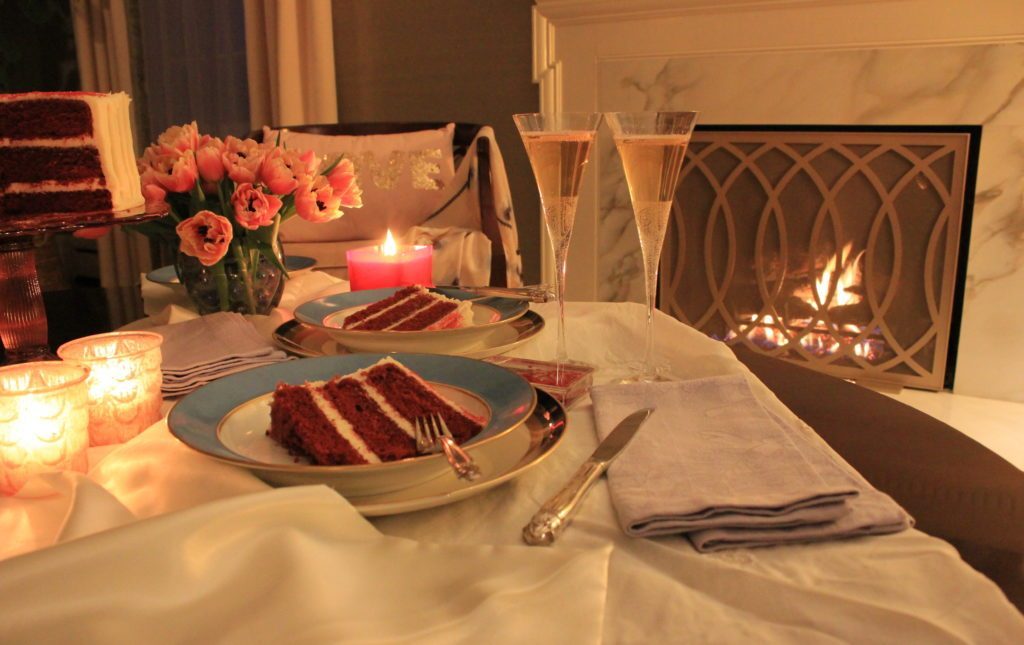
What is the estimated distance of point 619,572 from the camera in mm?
599

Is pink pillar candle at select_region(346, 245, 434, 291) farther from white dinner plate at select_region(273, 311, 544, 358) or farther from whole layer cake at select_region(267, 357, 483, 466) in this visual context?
whole layer cake at select_region(267, 357, 483, 466)

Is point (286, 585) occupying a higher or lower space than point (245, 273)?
lower

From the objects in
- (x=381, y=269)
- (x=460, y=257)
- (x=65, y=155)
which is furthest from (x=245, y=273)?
(x=460, y=257)

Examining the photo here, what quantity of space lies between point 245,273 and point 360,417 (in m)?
0.67

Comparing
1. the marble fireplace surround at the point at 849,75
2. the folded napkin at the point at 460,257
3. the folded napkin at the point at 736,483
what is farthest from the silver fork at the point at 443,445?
the marble fireplace surround at the point at 849,75

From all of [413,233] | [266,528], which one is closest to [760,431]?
[266,528]

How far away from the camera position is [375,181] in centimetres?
266

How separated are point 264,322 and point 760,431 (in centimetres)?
80

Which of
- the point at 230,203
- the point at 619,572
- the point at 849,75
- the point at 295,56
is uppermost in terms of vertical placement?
the point at 295,56

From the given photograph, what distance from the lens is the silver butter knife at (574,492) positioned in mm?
647

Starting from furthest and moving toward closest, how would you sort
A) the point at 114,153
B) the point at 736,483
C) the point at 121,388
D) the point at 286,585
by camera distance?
1. the point at 114,153
2. the point at 121,388
3. the point at 736,483
4. the point at 286,585

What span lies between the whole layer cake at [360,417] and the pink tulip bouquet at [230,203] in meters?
0.51

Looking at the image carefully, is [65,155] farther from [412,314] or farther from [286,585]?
[286,585]

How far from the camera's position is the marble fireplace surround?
252cm
